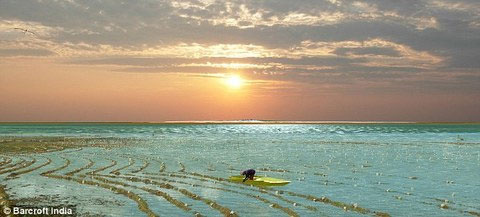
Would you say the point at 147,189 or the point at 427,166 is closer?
the point at 147,189

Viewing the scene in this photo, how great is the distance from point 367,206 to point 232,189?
9.41 metres

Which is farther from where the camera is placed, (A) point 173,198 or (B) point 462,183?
(B) point 462,183

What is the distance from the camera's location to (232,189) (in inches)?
1212

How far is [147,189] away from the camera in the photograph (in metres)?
29.7

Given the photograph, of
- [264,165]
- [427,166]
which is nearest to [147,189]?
[264,165]

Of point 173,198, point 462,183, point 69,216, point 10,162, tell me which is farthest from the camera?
point 10,162

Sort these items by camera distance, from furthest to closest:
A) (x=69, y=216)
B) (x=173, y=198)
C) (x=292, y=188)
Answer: (x=292, y=188) < (x=173, y=198) < (x=69, y=216)

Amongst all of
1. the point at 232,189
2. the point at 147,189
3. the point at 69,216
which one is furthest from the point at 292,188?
the point at 69,216

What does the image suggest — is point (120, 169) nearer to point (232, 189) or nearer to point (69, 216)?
point (232, 189)

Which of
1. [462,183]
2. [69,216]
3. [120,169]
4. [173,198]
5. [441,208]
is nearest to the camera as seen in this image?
[69,216]

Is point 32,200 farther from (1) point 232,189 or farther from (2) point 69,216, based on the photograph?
(1) point 232,189

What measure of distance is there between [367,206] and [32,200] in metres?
18.3

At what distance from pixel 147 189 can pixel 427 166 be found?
102ft

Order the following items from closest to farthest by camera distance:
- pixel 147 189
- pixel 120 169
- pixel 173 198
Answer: pixel 173 198
pixel 147 189
pixel 120 169
